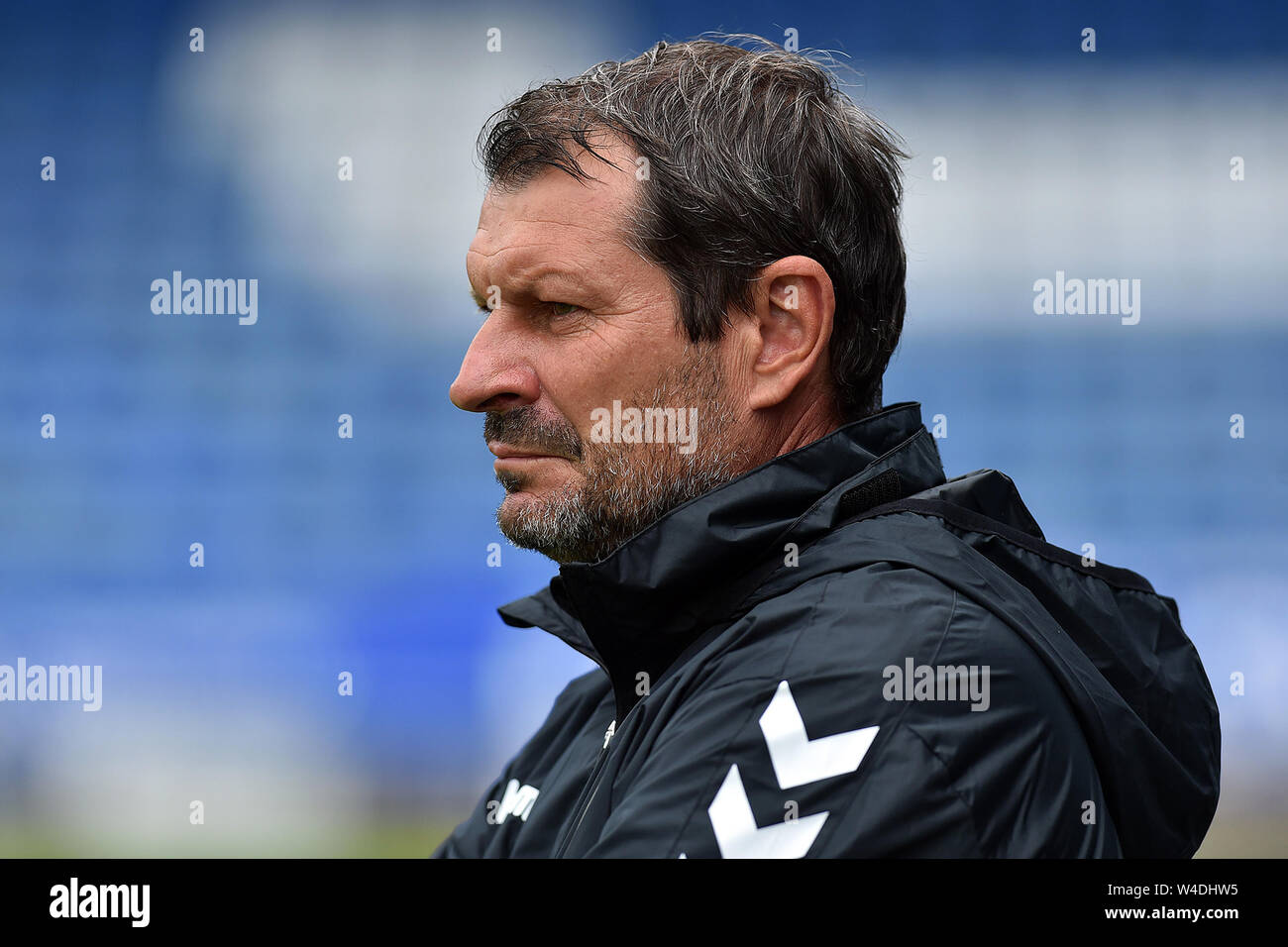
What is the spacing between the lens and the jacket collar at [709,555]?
1.36m

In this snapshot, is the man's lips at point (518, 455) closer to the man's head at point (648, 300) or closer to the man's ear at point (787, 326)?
the man's head at point (648, 300)

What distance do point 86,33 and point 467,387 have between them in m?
6.44

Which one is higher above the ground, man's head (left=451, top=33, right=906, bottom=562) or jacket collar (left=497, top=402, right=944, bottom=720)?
man's head (left=451, top=33, right=906, bottom=562)

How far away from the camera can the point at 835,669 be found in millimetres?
1130

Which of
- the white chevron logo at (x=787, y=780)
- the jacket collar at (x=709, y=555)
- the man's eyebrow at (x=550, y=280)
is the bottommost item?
the white chevron logo at (x=787, y=780)

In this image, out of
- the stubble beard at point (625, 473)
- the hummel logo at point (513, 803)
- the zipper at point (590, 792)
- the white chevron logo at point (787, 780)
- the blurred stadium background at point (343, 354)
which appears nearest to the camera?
the white chevron logo at point (787, 780)

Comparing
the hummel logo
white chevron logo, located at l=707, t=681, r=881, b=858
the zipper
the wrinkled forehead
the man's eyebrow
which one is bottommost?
the hummel logo

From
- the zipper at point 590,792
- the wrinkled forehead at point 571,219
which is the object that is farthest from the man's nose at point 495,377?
the zipper at point 590,792

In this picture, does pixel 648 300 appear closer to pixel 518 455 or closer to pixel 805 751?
pixel 518 455

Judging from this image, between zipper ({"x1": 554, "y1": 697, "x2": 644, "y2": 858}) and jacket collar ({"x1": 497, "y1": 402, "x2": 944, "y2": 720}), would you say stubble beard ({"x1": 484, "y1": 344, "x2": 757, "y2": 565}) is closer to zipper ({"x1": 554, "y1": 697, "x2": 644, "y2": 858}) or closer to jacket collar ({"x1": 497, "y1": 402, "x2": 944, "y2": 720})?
jacket collar ({"x1": 497, "y1": 402, "x2": 944, "y2": 720})

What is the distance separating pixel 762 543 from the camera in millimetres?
1364

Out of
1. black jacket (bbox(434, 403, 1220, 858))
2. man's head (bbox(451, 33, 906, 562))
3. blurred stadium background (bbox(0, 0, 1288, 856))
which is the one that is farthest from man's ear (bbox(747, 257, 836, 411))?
blurred stadium background (bbox(0, 0, 1288, 856))

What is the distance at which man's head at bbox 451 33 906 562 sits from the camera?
1561 mm

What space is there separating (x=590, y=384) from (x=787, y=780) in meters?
0.65
